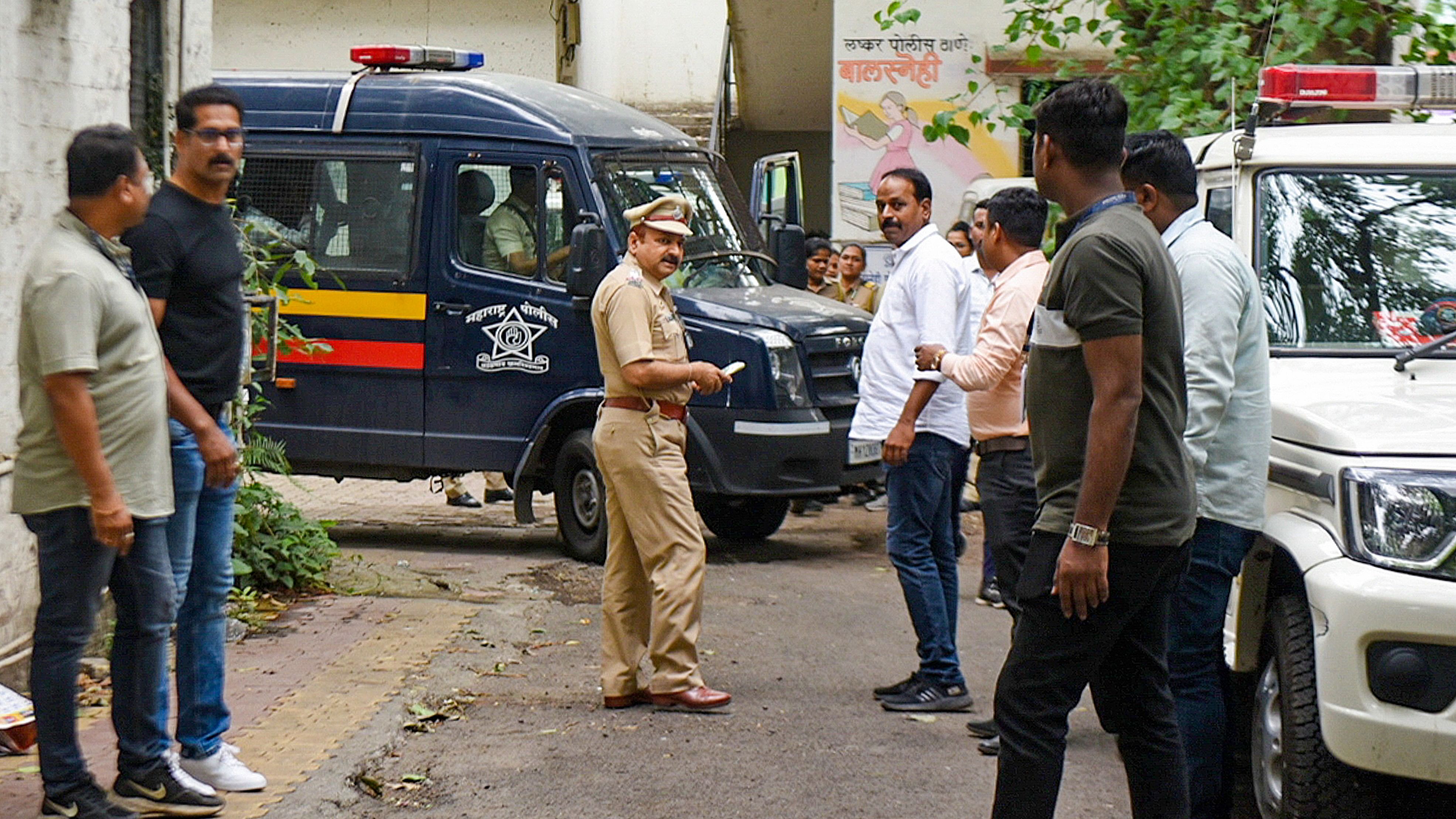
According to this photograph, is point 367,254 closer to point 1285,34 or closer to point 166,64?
point 166,64

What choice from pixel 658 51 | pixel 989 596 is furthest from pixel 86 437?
pixel 658 51

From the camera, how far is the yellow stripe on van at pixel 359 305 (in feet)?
34.2

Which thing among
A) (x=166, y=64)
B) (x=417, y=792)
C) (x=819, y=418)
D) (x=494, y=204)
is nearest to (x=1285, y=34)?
(x=819, y=418)

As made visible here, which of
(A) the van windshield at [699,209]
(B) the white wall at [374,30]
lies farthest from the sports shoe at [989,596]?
(B) the white wall at [374,30]

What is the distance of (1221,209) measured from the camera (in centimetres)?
630

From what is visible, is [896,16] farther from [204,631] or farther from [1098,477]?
[1098,477]

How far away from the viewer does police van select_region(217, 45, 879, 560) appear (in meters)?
9.98

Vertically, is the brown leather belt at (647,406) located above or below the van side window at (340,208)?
below

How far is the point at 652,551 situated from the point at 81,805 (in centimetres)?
244

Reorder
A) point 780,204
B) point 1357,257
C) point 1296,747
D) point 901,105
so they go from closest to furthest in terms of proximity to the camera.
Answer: point 1296,747 < point 1357,257 < point 780,204 < point 901,105

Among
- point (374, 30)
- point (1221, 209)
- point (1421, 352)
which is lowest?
point (1421, 352)

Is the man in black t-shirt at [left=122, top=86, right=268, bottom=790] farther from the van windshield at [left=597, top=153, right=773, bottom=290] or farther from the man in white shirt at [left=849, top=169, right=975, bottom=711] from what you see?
the van windshield at [left=597, top=153, right=773, bottom=290]

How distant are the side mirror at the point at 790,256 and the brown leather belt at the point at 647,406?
187 inches

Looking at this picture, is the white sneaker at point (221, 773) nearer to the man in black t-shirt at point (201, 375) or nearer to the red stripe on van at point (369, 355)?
the man in black t-shirt at point (201, 375)
